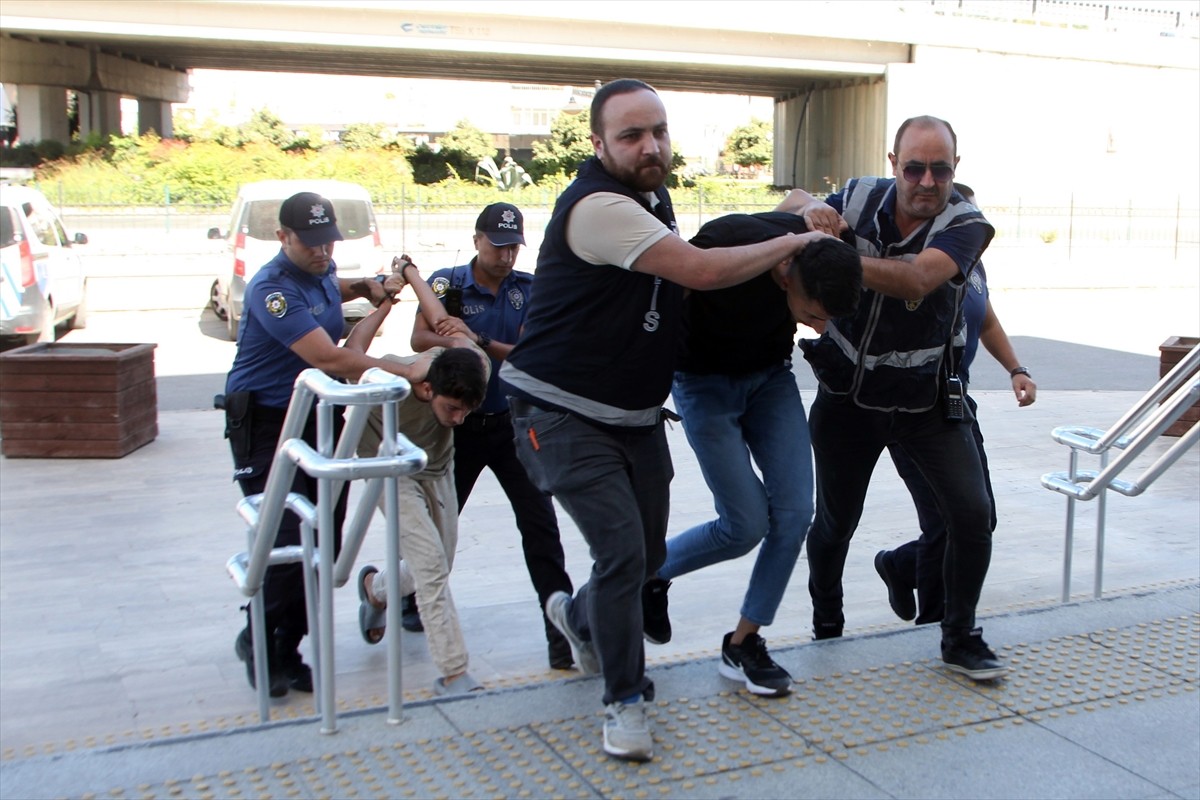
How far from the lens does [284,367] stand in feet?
14.9

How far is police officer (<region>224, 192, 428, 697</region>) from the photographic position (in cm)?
442

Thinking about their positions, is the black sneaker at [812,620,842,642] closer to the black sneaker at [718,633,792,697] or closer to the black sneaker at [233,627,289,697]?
the black sneaker at [718,633,792,697]

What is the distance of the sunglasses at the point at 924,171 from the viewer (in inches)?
150

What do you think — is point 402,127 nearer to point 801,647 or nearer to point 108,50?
point 108,50

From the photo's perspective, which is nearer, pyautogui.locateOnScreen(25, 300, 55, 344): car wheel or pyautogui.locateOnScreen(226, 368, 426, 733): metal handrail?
pyautogui.locateOnScreen(226, 368, 426, 733): metal handrail

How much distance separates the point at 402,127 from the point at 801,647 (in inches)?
3354

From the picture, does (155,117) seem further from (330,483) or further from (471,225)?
(330,483)

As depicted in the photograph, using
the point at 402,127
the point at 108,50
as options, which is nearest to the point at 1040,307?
the point at 108,50

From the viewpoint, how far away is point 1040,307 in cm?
2095

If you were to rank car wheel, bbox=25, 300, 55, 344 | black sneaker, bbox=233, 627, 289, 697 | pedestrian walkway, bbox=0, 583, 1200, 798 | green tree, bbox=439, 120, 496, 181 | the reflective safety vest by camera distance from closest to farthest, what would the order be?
pedestrian walkway, bbox=0, 583, 1200, 798 → the reflective safety vest → black sneaker, bbox=233, 627, 289, 697 → car wheel, bbox=25, 300, 55, 344 → green tree, bbox=439, 120, 496, 181

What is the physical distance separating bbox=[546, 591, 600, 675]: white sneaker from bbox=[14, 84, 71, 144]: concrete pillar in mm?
39795

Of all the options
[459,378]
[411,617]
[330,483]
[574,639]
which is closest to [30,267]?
[411,617]

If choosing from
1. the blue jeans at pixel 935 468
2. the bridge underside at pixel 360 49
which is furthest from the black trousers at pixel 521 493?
the bridge underside at pixel 360 49

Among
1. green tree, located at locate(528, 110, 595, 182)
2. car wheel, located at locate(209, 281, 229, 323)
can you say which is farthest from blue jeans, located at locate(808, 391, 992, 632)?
green tree, located at locate(528, 110, 595, 182)
